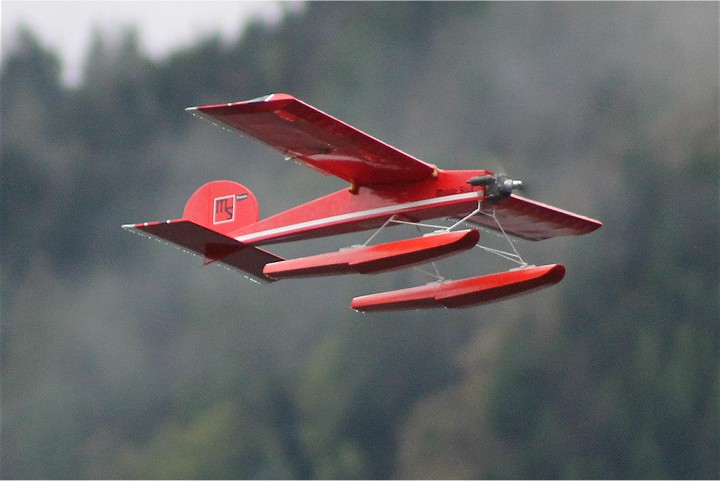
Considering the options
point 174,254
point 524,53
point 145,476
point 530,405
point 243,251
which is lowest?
point 145,476

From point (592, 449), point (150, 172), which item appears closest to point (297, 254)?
point (150, 172)

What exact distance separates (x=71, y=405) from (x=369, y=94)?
10.4m

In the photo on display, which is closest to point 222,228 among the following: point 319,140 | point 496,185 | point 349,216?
point 349,216

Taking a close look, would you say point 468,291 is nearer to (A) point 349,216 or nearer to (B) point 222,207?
(A) point 349,216

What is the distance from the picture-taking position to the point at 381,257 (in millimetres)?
19828

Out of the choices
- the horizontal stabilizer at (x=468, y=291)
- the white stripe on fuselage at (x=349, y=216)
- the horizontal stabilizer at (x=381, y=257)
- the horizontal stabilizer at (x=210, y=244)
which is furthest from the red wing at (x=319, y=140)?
the horizontal stabilizer at (x=210, y=244)

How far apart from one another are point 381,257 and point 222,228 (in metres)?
4.10

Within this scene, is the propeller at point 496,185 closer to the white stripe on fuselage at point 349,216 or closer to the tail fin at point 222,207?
the white stripe on fuselage at point 349,216

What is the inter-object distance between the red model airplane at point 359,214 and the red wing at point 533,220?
27 mm

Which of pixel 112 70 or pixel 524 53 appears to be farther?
pixel 112 70

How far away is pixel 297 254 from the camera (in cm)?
3106

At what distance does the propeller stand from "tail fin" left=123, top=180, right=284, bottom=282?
3921 millimetres

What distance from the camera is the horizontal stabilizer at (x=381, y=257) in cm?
1952

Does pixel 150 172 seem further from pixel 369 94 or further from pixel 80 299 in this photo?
pixel 369 94
